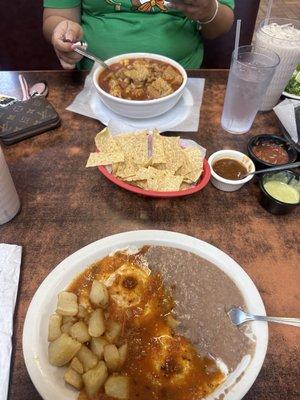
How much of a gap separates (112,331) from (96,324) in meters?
0.05

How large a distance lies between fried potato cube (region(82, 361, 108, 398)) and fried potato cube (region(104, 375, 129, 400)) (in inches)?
0.6

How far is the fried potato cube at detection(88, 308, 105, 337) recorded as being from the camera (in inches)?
35.0

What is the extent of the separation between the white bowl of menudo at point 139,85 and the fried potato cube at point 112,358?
1.00 meters

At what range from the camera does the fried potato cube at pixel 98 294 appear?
3.17 feet

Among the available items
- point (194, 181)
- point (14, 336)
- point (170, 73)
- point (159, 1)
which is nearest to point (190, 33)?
point (159, 1)

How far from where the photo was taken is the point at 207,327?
942 mm

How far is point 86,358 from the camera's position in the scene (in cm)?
85

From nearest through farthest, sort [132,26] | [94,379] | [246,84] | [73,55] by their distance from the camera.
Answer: [94,379] < [246,84] < [73,55] < [132,26]

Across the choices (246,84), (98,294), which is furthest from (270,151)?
(98,294)

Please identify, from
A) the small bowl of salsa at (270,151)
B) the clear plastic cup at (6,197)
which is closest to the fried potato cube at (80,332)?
the clear plastic cup at (6,197)

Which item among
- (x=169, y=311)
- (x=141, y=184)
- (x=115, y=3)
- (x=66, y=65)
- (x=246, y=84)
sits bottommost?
(x=169, y=311)

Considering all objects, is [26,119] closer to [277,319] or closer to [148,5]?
[148,5]

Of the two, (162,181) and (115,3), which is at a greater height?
(115,3)

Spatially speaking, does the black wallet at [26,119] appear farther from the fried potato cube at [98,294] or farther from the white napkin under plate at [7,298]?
the fried potato cube at [98,294]
